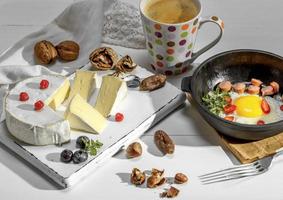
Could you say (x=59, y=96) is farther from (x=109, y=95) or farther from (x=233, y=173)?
(x=233, y=173)

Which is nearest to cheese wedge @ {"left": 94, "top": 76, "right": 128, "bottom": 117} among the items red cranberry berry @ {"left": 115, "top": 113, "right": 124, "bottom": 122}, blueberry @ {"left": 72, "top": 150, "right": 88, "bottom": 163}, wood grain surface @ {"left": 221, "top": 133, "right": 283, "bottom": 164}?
red cranberry berry @ {"left": 115, "top": 113, "right": 124, "bottom": 122}

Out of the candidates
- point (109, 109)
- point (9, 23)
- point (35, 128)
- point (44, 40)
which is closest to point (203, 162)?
point (109, 109)

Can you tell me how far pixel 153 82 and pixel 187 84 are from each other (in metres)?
0.08

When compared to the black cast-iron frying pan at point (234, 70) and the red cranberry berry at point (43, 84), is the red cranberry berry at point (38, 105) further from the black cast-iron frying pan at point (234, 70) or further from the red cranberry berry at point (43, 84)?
the black cast-iron frying pan at point (234, 70)

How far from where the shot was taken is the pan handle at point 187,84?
146cm

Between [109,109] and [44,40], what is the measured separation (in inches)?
12.1

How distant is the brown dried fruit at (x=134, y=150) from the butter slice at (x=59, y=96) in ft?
0.59

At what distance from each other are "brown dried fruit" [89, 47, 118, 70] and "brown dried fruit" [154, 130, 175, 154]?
0.70ft

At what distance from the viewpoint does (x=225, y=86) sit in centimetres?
150

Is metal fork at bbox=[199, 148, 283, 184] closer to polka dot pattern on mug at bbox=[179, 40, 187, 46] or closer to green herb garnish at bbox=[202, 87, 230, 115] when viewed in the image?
green herb garnish at bbox=[202, 87, 230, 115]

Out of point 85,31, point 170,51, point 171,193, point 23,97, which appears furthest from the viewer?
point 85,31

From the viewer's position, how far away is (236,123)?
4.45ft

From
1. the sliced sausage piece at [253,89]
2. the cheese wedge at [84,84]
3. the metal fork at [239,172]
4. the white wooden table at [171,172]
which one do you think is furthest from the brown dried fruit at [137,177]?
the sliced sausage piece at [253,89]

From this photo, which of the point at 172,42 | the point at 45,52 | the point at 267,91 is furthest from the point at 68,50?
the point at 267,91
